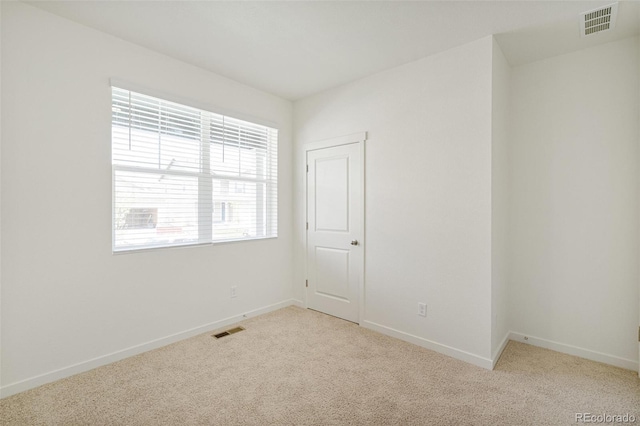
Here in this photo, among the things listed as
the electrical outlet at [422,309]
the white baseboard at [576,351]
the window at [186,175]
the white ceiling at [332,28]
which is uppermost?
the white ceiling at [332,28]

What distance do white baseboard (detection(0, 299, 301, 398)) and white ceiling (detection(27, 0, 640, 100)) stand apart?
8.88ft

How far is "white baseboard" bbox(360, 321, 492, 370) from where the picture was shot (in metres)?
2.58

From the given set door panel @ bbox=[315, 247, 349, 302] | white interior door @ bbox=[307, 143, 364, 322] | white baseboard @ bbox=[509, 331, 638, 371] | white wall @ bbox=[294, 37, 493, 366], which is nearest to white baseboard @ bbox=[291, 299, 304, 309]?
white interior door @ bbox=[307, 143, 364, 322]

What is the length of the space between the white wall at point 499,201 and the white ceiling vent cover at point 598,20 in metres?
0.57

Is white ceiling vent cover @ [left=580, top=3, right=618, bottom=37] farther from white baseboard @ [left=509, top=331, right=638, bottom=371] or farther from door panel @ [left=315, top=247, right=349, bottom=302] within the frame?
door panel @ [left=315, top=247, right=349, bottom=302]

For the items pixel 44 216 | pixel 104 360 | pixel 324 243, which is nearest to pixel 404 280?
pixel 324 243

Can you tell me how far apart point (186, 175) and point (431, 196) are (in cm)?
244

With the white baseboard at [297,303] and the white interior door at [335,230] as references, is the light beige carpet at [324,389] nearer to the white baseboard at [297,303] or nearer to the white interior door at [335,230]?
the white interior door at [335,230]

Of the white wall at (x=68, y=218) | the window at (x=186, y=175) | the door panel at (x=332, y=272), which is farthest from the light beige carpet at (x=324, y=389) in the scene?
the window at (x=186, y=175)

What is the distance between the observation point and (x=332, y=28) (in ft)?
8.11

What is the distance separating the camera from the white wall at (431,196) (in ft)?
8.62

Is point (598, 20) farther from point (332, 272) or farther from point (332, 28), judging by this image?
point (332, 272)

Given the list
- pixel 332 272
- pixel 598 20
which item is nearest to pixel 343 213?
pixel 332 272

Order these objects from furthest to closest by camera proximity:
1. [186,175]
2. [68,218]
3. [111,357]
Result: [186,175] → [111,357] → [68,218]
